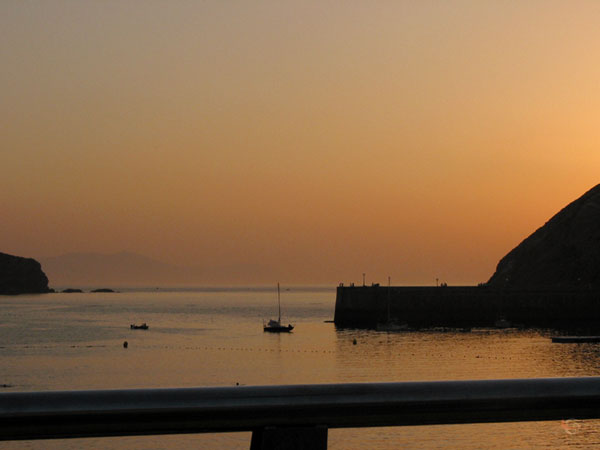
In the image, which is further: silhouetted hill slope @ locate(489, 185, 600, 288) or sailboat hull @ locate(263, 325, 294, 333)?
silhouetted hill slope @ locate(489, 185, 600, 288)

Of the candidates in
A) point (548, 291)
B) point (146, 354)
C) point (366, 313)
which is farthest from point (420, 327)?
point (146, 354)

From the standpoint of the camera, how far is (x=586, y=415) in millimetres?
2715

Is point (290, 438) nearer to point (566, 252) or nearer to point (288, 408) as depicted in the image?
point (288, 408)

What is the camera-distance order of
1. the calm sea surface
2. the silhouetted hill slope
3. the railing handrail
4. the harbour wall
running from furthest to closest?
1. the silhouetted hill slope
2. the harbour wall
3. the calm sea surface
4. the railing handrail

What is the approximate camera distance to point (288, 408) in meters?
2.50

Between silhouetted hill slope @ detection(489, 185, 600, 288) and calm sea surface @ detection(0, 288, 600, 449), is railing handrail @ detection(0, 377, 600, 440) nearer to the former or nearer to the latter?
calm sea surface @ detection(0, 288, 600, 449)

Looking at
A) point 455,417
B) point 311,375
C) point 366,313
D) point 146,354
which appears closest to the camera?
point 455,417

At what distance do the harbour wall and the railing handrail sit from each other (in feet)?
370

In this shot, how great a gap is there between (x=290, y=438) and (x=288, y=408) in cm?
10

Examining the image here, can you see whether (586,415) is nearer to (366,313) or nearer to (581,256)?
(366,313)

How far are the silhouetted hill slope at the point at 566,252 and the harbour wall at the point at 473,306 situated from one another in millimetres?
16033

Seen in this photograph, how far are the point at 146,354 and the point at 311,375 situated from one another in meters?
30.0

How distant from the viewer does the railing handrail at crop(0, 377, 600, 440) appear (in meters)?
2.39

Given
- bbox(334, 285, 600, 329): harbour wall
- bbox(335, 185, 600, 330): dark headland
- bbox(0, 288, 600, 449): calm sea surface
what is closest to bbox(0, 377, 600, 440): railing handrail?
bbox(0, 288, 600, 449): calm sea surface
